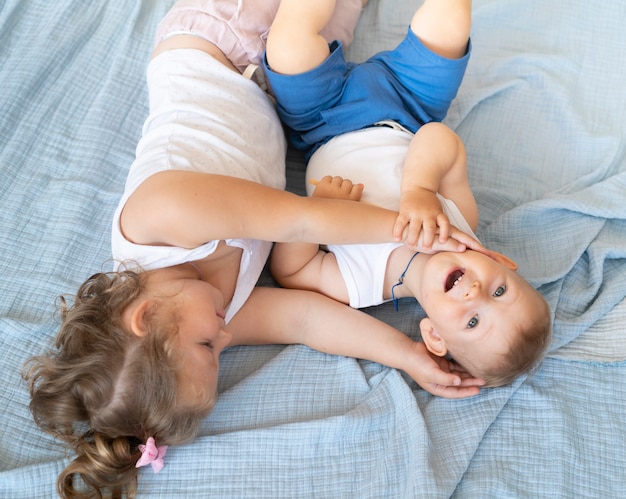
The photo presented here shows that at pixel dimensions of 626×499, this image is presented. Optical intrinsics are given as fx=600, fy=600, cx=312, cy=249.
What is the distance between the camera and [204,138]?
1205 mm

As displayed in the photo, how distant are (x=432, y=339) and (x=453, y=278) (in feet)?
0.42

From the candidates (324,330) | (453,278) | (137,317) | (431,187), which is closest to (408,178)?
(431,187)

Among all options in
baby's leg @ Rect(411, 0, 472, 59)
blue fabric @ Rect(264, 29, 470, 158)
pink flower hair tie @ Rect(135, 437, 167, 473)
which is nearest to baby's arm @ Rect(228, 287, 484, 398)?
pink flower hair tie @ Rect(135, 437, 167, 473)

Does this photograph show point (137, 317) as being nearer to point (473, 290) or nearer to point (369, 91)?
point (473, 290)

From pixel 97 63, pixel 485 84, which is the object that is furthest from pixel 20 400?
pixel 485 84

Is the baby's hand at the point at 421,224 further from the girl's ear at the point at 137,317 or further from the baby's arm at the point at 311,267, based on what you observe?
the girl's ear at the point at 137,317

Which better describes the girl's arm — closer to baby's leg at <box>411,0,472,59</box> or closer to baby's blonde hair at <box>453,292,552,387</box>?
baby's blonde hair at <box>453,292,552,387</box>

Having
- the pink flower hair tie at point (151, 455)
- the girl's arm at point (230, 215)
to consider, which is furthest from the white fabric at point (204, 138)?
the pink flower hair tie at point (151, 455)

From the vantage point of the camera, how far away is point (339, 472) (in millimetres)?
1082

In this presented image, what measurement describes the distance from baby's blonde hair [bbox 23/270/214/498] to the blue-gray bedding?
71 mm

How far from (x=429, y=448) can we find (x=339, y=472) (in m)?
0.17

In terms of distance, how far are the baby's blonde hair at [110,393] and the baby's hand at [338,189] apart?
1.32 ft

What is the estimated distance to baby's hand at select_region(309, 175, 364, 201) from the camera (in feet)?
3.94

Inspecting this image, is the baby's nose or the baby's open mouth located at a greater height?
the baby's nose
